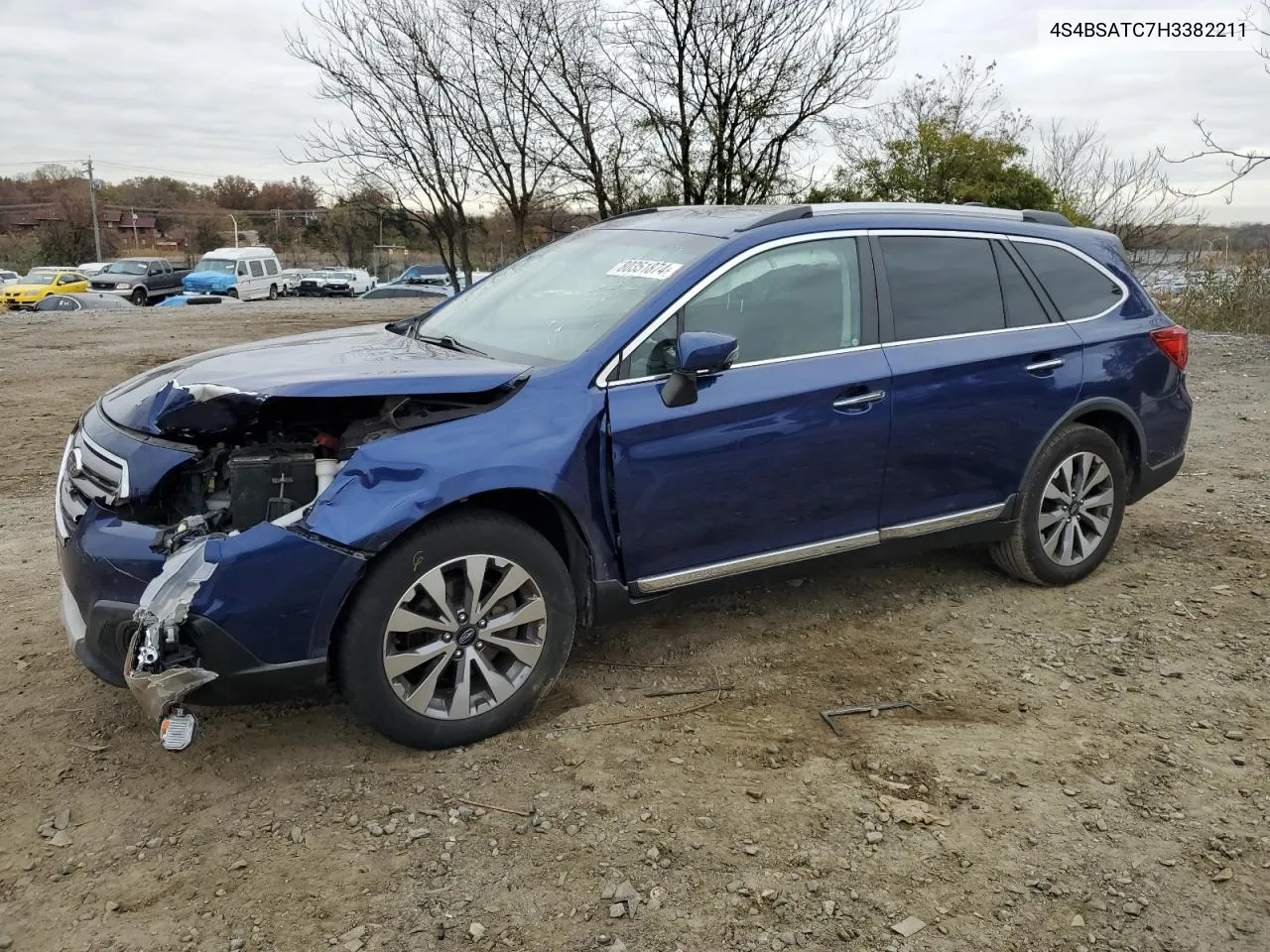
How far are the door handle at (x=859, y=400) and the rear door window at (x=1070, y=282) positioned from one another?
128 cm

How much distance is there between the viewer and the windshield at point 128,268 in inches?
1344

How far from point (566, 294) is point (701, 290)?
0.65 meters

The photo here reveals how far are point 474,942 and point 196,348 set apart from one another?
45.6 ft

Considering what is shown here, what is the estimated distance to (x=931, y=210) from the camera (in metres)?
4.62

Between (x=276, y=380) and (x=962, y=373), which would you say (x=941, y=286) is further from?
(x=276, y=380)

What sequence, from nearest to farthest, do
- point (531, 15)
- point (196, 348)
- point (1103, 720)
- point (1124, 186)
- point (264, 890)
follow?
point (264, 890), point (1103, 720), point (196, 348), point (531, 15), point (1124, 186)

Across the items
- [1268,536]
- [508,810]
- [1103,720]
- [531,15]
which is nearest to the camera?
[508,810]

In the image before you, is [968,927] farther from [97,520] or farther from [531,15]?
[531,15]

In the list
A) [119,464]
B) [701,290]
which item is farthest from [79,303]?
[701,290]

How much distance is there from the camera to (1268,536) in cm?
570

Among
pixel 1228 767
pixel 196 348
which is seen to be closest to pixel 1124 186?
pixel 196 348

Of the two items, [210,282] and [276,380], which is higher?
[210,282]

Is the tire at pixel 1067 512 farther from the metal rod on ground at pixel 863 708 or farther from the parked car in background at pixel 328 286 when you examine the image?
the parked car in background at pixel 328 286

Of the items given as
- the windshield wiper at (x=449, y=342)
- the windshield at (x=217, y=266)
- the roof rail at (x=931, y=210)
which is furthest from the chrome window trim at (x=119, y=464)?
the windshield at (x=217, y=266)
